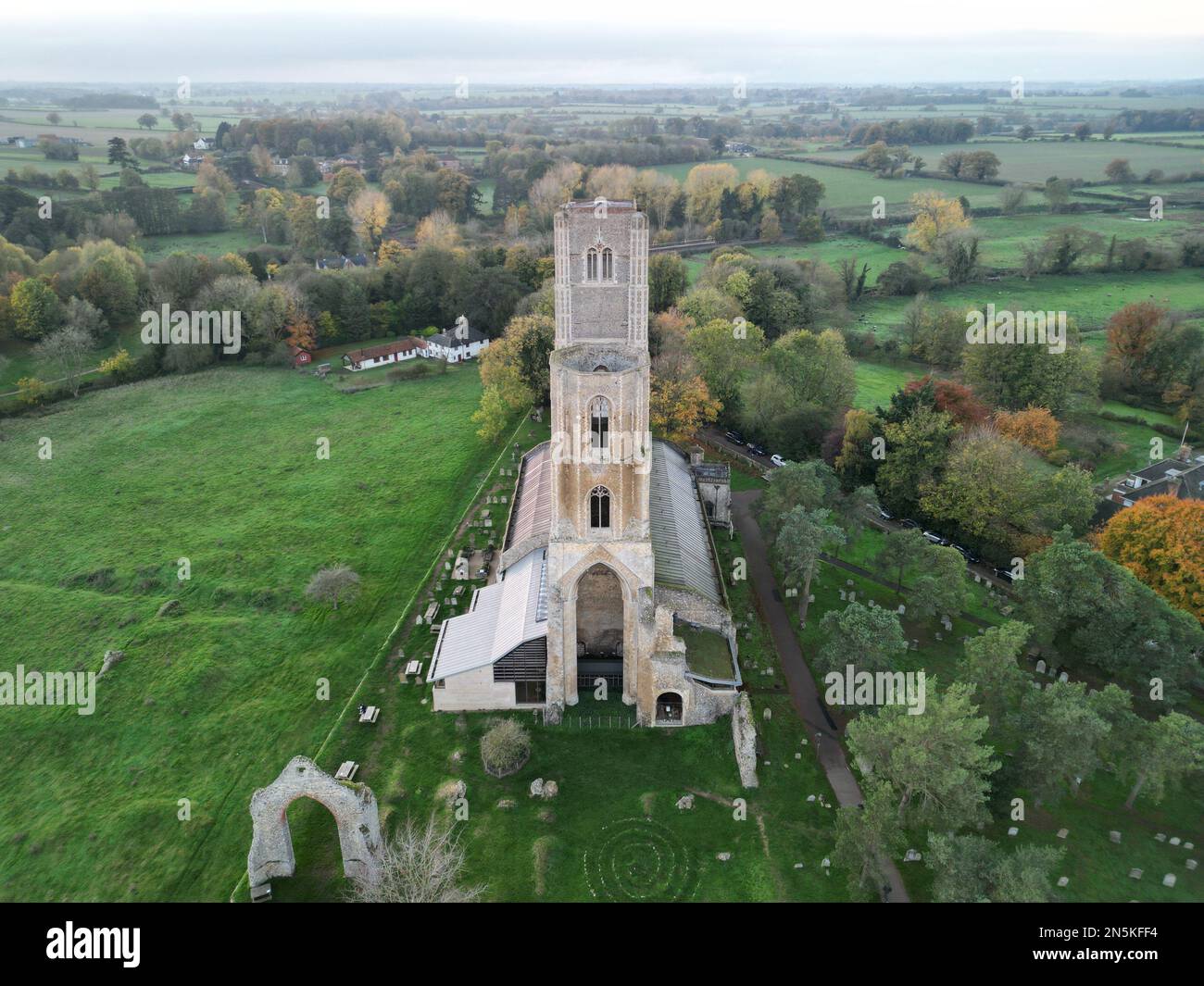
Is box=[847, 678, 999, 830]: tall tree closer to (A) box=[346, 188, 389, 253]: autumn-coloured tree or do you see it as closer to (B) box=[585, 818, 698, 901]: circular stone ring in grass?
(B) box=[585, 818, 698, 901]: circular stone ring in grass

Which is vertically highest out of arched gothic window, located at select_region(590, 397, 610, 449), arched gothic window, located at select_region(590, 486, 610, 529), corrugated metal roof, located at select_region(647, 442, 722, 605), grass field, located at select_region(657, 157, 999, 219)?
grass field, located at select_region(657, 157, 999, 219)

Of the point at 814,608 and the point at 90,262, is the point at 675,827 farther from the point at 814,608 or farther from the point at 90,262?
the point at 90,262

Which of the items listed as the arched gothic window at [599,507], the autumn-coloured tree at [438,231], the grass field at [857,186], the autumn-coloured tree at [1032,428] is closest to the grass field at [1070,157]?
the grass field at [857,186]

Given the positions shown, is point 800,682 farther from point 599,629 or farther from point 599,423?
point 599,423

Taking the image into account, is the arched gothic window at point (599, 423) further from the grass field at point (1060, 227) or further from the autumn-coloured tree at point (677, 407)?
the grass field at point (1060, 227)

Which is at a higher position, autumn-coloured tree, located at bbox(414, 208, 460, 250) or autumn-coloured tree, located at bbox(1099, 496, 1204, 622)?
autumn-coloured tree, located at bbox(414, 208, 460, 250)

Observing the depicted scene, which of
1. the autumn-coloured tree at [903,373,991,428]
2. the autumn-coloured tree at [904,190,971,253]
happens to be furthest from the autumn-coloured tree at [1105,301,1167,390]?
the autumn-coloured tree at [904,190,971,253]

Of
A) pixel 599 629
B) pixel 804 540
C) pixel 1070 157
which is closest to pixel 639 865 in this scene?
pixel 599 629

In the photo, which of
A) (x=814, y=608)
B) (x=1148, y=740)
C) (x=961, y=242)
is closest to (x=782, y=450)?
(x=814, y=608)
